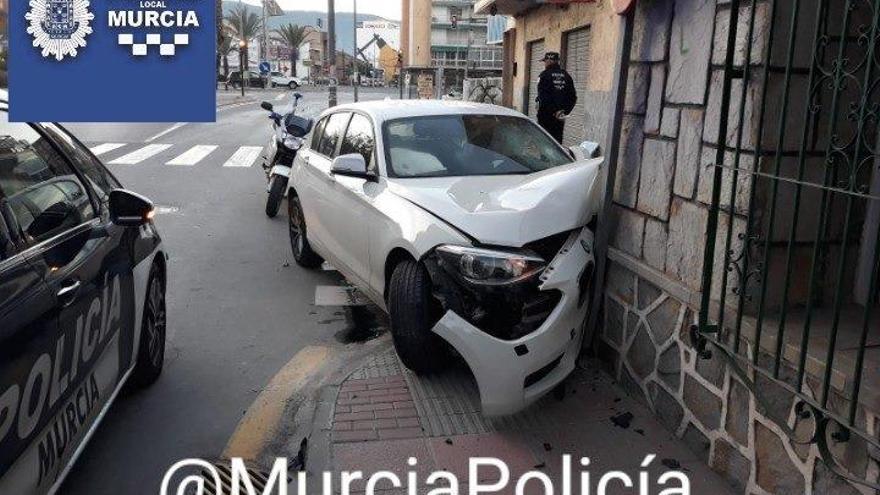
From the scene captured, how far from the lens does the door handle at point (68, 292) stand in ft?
8.78

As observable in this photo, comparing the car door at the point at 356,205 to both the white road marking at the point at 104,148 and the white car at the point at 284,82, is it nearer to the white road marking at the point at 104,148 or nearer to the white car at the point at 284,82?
the white road marking at the point at 104,148

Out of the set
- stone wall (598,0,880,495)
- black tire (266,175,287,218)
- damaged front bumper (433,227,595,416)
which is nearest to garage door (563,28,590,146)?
black tire (266,175,287,218)

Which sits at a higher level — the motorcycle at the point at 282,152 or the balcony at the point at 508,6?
the balcony at the point at 508,6

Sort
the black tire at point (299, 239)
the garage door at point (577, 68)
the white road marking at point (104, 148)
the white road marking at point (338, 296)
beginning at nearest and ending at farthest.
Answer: the white road marking at point (338, 296) → the black tire at point (299, 239) → the garage door at point (577, 68) → the white road marking at point (104, 148)

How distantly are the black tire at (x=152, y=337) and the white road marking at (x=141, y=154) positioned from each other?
10.8 metres

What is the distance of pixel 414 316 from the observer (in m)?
3.99

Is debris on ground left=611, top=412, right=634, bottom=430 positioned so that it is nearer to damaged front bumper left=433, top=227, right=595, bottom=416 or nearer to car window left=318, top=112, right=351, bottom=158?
damaged front bumper left=433, top=227, right=595, bottom=416

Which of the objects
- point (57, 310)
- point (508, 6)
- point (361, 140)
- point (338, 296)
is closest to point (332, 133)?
point (361, 140)

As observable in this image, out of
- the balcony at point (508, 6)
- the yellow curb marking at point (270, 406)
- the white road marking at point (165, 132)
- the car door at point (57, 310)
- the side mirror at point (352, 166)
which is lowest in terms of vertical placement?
the yellow curb marking at point (270, 406)

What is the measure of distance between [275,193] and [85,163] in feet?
17.2

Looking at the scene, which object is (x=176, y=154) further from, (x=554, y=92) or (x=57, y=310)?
(x=57, y=310)

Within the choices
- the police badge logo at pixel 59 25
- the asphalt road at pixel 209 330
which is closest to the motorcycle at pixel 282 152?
the asphalt road at pixel 209 330

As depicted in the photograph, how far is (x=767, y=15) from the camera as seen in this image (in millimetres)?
3104

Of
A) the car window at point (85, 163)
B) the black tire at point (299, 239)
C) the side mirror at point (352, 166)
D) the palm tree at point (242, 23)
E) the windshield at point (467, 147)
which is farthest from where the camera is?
the palm tree at point (242, 23)
